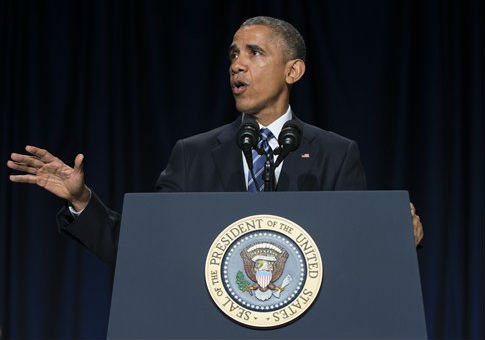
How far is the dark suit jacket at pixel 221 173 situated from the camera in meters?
1.87

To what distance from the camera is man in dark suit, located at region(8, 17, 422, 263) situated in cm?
186

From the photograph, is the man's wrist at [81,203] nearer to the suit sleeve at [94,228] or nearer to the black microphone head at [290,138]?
the suit sleeve at [94,228]

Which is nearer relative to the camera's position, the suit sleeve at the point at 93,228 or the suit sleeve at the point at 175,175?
the suit sleeve at the point at 93,228

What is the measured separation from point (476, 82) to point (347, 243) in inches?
116

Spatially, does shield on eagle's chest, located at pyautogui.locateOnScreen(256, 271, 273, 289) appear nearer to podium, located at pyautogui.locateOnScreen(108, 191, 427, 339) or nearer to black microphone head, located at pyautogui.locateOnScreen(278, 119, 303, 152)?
podium, located at pyautogui.locateOnScreen(108, 191, 427, 339)

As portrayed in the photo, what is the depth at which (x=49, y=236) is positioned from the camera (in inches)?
165

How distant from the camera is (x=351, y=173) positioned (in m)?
2.10

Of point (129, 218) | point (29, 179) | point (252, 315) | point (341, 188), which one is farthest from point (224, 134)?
point (252, 315)

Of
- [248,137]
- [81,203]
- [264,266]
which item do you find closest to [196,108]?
[81,203]

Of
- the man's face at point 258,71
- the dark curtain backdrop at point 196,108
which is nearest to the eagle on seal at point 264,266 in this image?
the man's face at point 258,71

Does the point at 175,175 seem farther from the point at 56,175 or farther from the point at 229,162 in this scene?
the point at 56,175

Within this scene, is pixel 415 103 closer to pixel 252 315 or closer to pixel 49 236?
pixel 49 236

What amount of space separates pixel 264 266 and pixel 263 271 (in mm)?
10

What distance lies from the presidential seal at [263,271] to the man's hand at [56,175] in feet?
1.81
